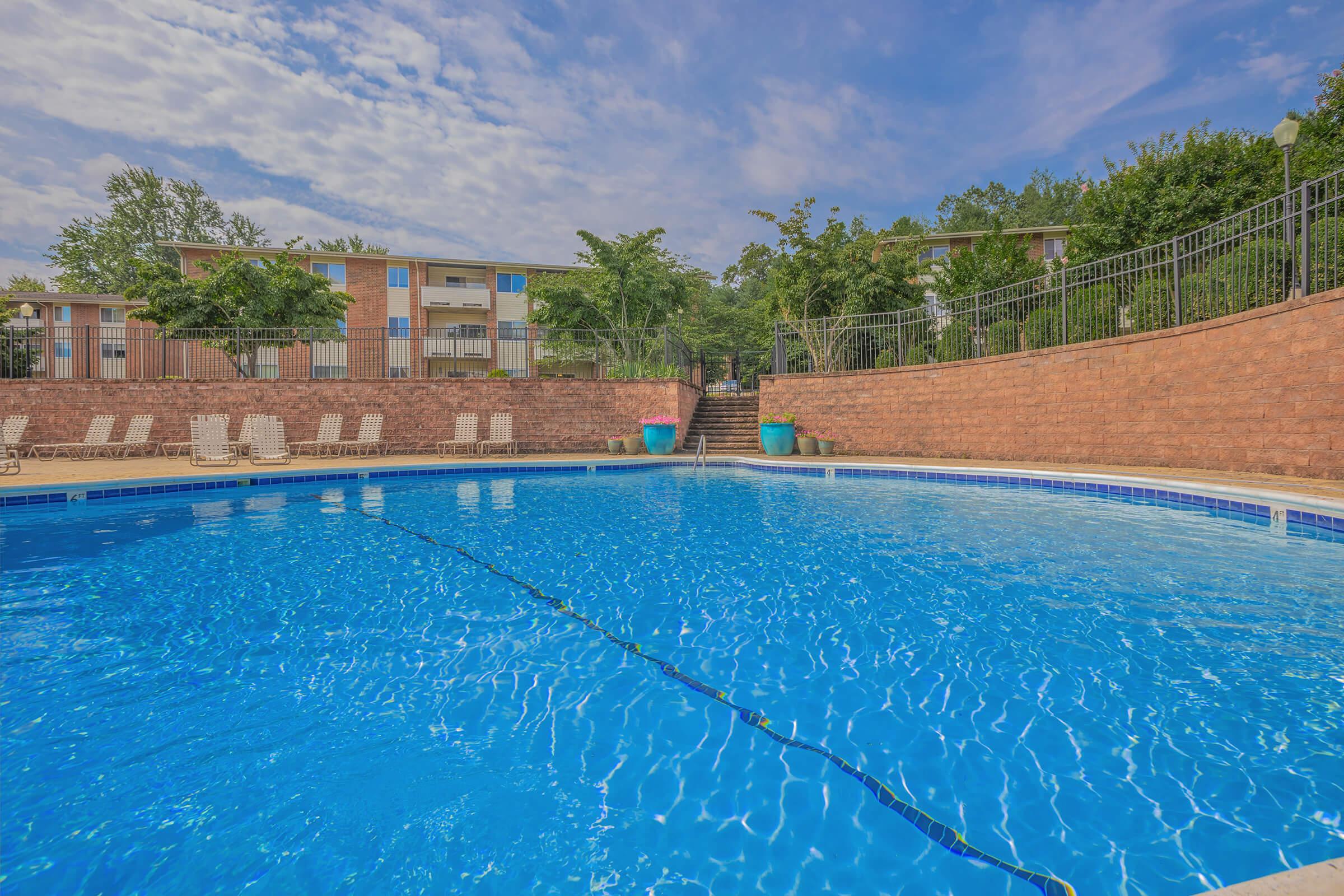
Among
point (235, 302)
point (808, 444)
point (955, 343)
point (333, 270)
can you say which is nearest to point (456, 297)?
point (333, 270)

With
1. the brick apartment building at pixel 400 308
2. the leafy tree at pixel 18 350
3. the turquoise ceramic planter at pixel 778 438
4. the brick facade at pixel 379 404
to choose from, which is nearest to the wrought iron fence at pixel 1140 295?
the turquoise ceramic planter at pixel 778 438

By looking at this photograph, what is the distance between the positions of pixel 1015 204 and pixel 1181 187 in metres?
33.4

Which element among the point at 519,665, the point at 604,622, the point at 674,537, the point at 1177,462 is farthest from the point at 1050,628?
the point at 1177,462

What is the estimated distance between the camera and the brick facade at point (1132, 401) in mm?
7328

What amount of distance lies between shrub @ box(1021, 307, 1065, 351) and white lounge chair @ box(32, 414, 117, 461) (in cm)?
2039

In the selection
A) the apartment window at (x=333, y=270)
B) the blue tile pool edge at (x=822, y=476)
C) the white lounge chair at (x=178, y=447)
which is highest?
the apartment window at (x=333, y=270)

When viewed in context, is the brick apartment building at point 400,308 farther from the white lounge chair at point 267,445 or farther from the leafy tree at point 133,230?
the white lounge chair at point 267,445

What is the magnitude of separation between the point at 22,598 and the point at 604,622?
4.13m

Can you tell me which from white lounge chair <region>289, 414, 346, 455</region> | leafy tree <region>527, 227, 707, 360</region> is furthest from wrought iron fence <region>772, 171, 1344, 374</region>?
white lounge chair <region>289, 414, 346, 455</region>

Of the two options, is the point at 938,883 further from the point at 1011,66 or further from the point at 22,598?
the point at 1011,66

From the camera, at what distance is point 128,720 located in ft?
7.95

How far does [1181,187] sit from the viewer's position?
15.6 meters

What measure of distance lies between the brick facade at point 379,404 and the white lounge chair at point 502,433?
0.49 metres

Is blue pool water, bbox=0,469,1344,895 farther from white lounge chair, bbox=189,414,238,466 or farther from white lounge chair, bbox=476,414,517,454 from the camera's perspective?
white lounge chair, bbox=476,414,517,454
